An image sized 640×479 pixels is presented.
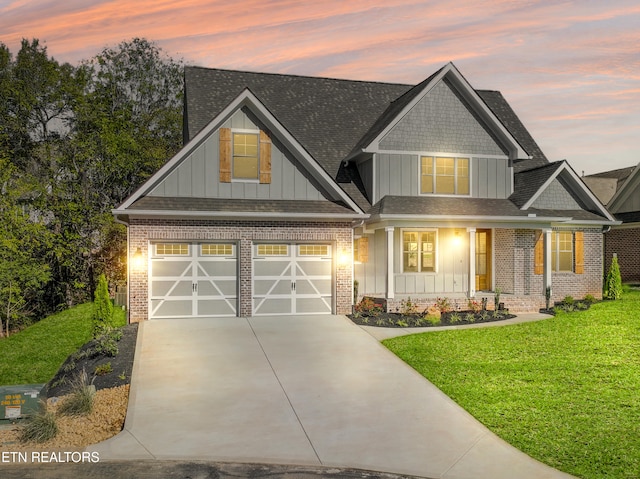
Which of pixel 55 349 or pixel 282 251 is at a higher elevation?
pixel 282 251

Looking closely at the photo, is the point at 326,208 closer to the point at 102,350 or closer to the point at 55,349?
the point at 102,350

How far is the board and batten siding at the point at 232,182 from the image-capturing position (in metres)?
18.5

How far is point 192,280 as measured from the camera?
1847 centimetres

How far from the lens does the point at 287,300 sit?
1922 cm

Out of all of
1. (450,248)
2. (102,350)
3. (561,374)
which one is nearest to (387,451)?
(561,374)

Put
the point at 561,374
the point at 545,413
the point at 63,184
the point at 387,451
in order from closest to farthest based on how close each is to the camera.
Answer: the point at 387,451, the point at 545,413, the point at 561,374, the point at 63,184

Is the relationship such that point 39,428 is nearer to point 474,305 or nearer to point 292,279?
point 292,279

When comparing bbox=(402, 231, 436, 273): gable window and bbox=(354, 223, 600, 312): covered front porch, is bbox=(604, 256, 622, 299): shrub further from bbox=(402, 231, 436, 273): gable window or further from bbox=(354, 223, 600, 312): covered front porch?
bbox=(402, 231, 436, 273): gable window

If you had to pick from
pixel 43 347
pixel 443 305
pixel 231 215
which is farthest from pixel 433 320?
pixel 43 347

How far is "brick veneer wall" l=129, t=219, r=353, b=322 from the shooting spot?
17875 mm

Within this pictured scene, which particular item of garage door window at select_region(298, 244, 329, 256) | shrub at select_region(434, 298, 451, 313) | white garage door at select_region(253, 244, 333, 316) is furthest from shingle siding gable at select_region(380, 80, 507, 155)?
shrub at select_region(434, 298, 451, 313)

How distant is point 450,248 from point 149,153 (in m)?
20.4

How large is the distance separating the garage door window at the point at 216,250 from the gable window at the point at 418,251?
6.57 meters

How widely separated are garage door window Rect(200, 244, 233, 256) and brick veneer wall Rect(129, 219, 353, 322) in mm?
332
